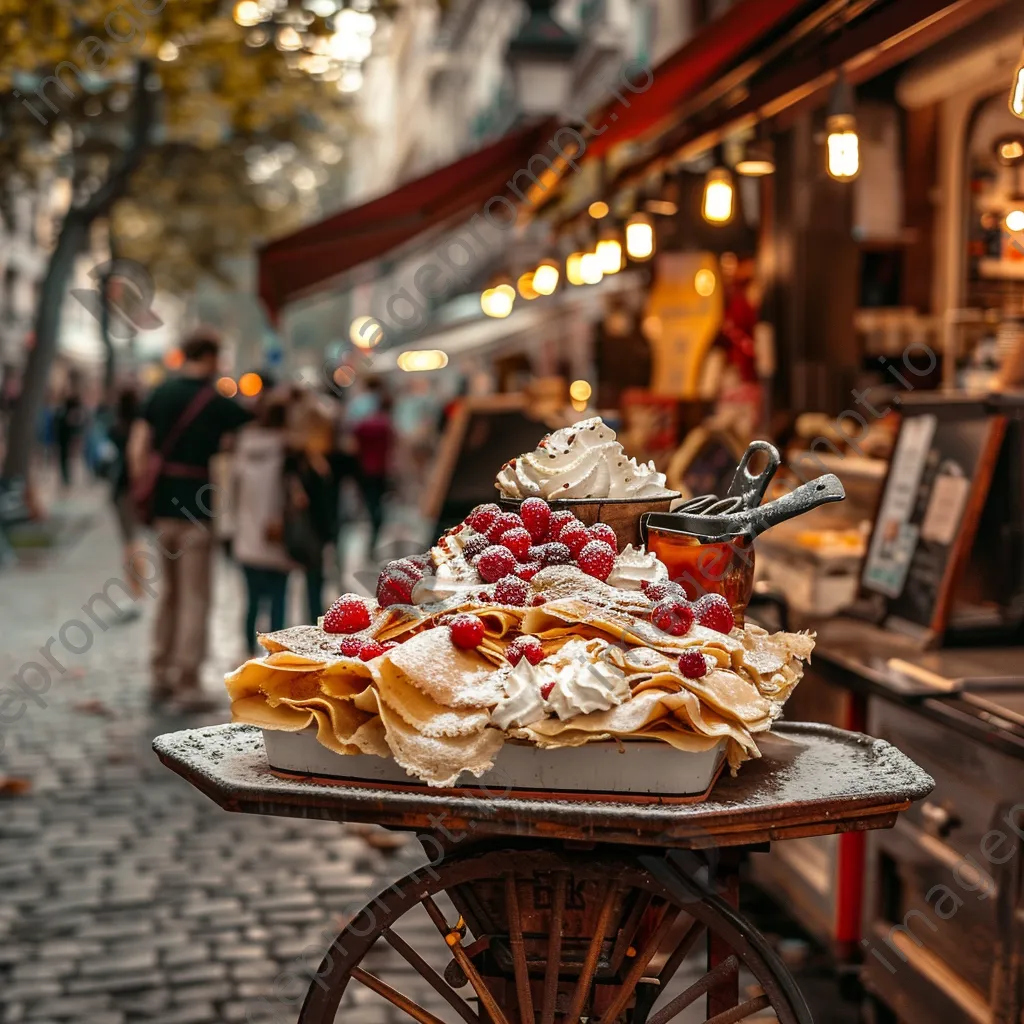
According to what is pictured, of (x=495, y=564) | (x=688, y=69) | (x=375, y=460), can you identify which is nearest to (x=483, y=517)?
(x=495, y=564)

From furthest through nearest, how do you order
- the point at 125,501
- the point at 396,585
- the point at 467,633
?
the point at 125,501, the point at 396,585, the point at 467,633

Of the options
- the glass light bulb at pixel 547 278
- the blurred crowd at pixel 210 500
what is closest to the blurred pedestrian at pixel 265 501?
the blurred crowd at pixel 210 500

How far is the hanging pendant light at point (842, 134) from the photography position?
543cm

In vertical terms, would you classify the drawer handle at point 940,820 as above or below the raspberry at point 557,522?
below

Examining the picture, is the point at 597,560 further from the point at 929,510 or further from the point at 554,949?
the point at 929,510

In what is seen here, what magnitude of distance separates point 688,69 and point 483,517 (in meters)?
4.61

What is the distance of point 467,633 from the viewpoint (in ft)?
8.30

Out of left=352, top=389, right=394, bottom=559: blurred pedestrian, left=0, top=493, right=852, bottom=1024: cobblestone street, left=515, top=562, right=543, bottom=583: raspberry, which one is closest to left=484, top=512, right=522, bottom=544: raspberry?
left=515, top=562, right=543, bottom=583: raspberry

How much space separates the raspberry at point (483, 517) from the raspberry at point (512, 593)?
0.81 ft

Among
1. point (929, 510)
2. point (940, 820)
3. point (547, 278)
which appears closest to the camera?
point (940, 820)

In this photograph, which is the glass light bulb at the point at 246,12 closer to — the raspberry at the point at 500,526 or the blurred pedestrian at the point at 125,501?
the blurred pedestrian at the point at 125,501

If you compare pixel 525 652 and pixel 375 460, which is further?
pixel 375 460

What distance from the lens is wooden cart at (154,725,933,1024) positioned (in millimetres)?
2367

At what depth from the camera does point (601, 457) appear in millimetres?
3172
